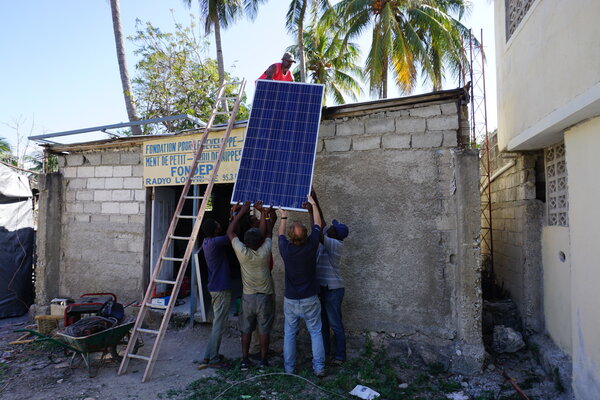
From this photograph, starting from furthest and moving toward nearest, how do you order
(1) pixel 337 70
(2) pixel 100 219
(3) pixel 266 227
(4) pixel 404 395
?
(1) pixel 337 70 → (2) pixel 100 219 → (3) pixel 266 227 → (4) pixel 404 395

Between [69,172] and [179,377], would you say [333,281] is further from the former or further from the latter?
[69,172]

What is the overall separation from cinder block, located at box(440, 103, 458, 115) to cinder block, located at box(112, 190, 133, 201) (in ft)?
17.9

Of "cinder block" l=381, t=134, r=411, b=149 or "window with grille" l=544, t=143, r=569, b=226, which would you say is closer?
"window with grille" l=544, t=143, r=569, b=226

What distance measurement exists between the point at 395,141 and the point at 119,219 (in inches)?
202

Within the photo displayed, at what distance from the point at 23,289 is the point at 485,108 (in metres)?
10.6

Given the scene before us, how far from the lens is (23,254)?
27.8 ft

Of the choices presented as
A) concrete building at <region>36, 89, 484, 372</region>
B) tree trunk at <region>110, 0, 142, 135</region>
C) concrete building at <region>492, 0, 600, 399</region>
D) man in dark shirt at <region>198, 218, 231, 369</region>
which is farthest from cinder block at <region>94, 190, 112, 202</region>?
concrete building at <region>492, 0, 600, 399</region>

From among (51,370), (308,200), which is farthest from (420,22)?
(51,370)

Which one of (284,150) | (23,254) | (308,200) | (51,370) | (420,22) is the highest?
(420,22)

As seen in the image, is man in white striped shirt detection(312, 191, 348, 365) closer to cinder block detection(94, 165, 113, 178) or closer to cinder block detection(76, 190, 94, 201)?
cinder block detection(94, 165, 113, 178)

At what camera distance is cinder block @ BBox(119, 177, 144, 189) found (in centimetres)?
710

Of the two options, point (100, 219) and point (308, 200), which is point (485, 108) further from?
point (100, 219)

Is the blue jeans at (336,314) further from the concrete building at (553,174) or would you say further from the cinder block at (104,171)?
the cinder block at (104,171)

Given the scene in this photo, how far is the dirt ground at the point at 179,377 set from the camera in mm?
4371
